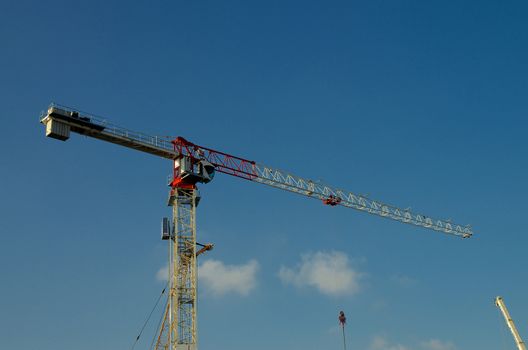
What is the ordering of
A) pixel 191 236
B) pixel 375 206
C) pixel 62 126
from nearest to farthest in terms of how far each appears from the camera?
pixel 62 126
pixel 191 236
pixel 375 206

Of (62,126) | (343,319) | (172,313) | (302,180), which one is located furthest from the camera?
(302,180)

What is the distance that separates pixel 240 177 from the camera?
369 feet

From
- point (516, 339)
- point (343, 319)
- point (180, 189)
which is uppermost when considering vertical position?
point (180, 189)

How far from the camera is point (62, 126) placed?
88.0 metres

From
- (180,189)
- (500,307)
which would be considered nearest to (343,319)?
(500,307)

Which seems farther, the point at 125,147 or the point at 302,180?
the point at 302,180

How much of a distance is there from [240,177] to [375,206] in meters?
40.8

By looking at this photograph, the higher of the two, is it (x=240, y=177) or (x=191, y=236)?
(x=240, y=177)

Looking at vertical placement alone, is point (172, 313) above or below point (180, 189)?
below

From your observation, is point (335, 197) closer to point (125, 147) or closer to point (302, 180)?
point (302, 180)

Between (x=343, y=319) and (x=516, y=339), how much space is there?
92.6ft

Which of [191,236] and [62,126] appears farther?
[191,236]

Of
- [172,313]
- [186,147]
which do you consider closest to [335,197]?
[186,147]

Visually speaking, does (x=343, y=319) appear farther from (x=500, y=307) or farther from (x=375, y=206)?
(x=375, y=206)
